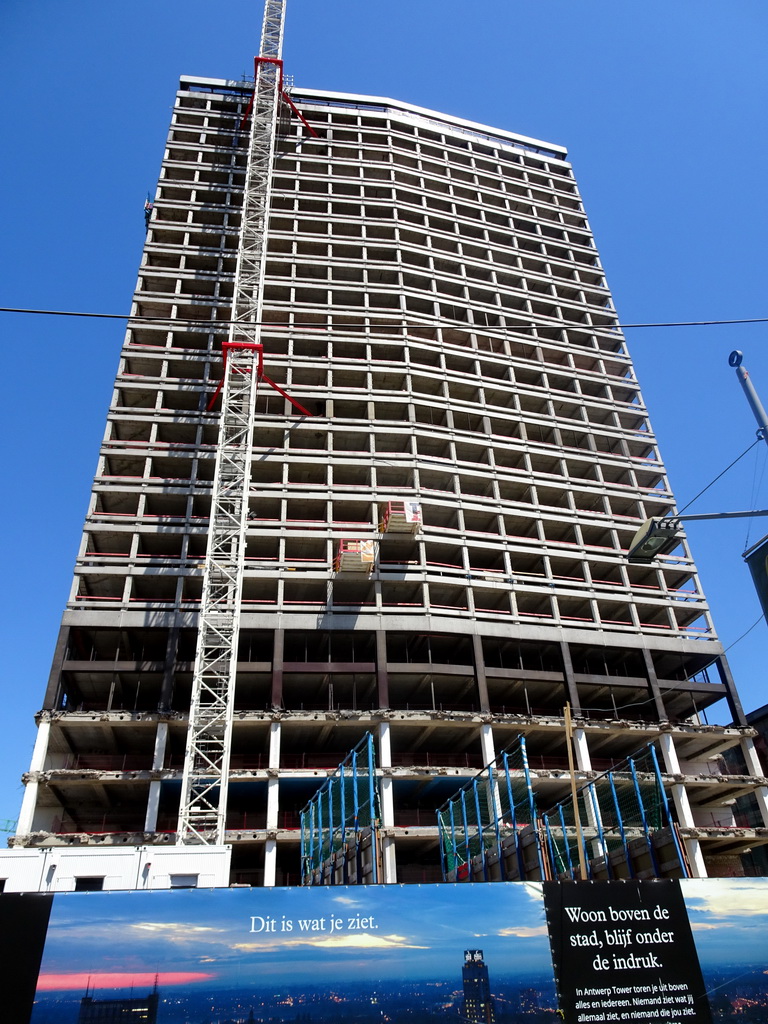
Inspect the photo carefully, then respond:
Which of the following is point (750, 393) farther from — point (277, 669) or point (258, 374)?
point (258, 374)

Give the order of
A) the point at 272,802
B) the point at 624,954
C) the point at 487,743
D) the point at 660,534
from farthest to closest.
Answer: the point at 487,743
the point at 272,802
the point at 660,534
the point at 624,954

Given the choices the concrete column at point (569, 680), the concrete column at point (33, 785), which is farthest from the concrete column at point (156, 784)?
the concrete column at point (569, 680)

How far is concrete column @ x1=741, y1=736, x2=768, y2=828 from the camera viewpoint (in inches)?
2009

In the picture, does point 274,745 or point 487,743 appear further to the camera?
point 487,743

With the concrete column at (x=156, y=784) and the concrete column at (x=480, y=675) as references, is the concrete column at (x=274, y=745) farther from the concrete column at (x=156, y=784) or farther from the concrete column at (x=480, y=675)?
the concrete column at (x=480, y=675)

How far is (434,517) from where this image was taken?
197ft

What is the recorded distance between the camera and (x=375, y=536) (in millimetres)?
55219

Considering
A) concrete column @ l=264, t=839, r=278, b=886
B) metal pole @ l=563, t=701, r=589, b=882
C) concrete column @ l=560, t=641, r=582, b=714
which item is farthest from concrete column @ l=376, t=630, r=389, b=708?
metal pole @ l=563, t=701, r=589, b=882

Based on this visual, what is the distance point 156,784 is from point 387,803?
13.1 metres

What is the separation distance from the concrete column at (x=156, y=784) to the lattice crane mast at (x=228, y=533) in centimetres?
203

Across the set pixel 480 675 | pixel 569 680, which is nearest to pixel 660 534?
pixel 480 675

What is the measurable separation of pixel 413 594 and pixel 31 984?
4674 centimetres

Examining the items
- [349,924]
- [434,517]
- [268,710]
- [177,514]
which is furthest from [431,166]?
[349,924]

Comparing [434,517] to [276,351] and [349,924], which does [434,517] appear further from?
[349,924]
